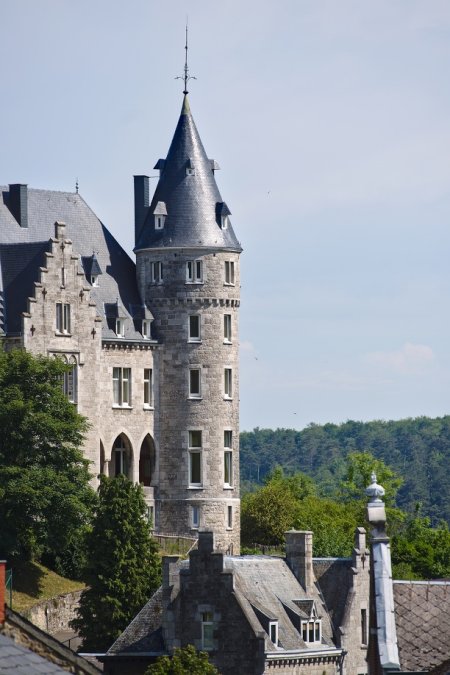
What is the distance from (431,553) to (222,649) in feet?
107

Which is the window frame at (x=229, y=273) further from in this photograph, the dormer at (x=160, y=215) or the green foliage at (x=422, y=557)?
the green foliage at (x=422, y=557)

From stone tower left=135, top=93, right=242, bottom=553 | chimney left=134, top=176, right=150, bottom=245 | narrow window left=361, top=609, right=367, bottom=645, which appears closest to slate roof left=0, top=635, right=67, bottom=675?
narrow window left=361, top=609, right=367, bottom=645

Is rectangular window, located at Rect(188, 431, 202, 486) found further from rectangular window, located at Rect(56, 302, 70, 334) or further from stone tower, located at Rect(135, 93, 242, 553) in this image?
rectangular window, located at Rect(56, 302, 70, 334)

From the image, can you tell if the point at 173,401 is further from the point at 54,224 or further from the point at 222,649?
the point at 222,649

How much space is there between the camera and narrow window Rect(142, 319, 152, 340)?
10656cm

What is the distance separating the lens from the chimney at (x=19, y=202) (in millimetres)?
106562

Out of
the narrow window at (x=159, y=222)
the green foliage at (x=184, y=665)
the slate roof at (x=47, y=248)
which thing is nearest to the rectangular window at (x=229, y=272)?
the narrow window at (x=159, y=222)

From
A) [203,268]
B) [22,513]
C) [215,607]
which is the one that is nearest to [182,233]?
[203,268]

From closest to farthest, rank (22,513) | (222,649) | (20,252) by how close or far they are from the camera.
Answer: (222,649), (22,513), (20,252)

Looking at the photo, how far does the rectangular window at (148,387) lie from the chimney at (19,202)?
8406mm

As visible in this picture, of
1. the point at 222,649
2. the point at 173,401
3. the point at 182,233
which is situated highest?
the point at 182,233

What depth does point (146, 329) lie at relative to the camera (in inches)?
4200

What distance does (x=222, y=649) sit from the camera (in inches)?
2953

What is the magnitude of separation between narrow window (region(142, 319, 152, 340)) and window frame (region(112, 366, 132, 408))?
1.71 metres
